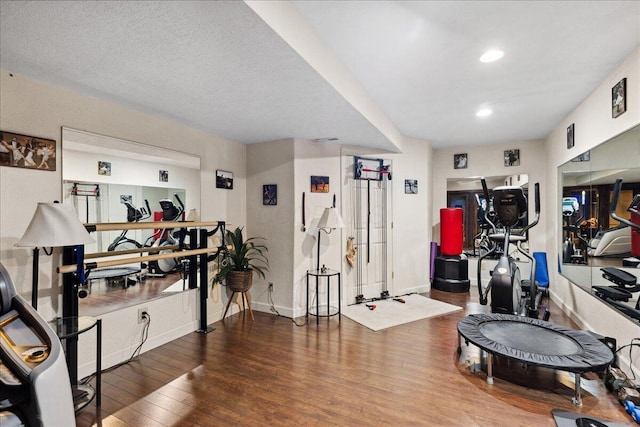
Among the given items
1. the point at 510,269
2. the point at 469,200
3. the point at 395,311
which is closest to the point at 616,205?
the point at 510,269

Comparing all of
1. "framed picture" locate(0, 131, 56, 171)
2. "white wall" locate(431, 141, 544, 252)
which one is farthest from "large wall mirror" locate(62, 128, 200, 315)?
"white wall" locate(431, 141, 544, 252)

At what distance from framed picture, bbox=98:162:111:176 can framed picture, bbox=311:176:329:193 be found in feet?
7.76

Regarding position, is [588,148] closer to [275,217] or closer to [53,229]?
[275,217]

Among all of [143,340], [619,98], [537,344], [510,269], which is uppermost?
[619,98]

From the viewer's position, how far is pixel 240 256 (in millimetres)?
3982

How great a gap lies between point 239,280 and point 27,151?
93.3 inches

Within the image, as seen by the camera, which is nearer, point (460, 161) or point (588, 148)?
point (588, 148)

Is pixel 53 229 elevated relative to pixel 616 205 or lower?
lower

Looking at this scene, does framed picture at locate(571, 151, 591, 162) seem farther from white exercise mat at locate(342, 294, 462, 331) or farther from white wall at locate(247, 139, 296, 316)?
white wall at locate(247, 139, 296, 316)

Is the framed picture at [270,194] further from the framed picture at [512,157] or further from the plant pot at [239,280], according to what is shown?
the framed picture at [512,157]

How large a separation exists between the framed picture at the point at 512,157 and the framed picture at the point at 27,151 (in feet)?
20.8

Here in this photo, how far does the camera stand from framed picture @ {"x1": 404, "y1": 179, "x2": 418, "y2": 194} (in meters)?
5.40

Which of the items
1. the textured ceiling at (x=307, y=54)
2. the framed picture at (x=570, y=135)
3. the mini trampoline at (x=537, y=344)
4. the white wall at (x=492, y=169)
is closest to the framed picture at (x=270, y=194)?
the textured ceiling at (x=307, y=54)

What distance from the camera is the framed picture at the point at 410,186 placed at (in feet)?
17.7
